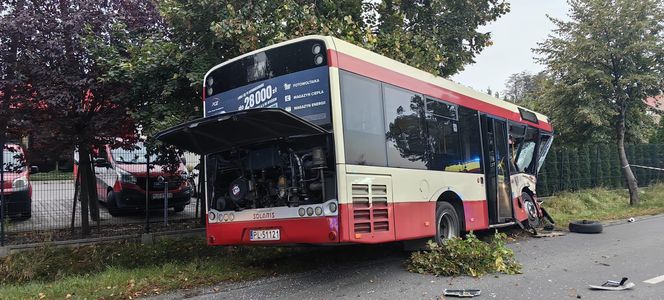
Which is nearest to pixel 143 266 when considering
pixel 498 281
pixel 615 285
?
pixel 498 281

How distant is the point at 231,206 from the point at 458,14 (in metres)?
8.78

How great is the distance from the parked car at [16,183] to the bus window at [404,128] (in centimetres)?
660

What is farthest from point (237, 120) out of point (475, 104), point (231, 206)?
point (475, 104)

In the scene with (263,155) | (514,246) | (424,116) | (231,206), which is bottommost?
(514,246)

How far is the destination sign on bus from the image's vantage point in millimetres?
6078

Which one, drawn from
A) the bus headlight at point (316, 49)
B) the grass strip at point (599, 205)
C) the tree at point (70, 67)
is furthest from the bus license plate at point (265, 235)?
the grass strip at point (599, 205)

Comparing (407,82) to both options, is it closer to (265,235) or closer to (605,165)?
(265,235)

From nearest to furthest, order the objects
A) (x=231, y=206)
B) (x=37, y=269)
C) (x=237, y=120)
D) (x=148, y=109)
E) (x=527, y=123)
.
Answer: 1. (x=237, y=120)
2. (x=231, y=206)
3. (x=37, y=269)
4. (x=148, y=109)
5. (x=527, y=123)

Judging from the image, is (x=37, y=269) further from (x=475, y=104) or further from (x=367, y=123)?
(x=475, y=104)

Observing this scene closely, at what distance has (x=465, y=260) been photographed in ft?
22.9

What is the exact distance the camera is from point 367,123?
6473 mm

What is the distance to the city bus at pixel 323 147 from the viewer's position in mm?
5945

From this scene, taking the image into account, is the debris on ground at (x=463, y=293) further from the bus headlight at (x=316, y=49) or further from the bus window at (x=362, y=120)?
the bus headlight at (x=316, y=49)

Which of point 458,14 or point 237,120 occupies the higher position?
point 458,14
